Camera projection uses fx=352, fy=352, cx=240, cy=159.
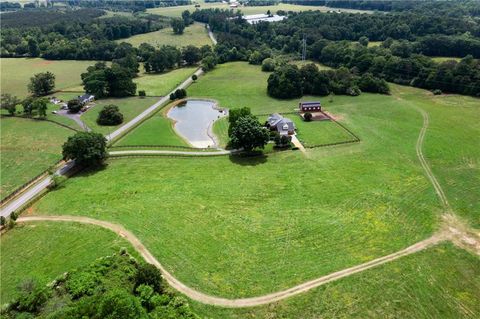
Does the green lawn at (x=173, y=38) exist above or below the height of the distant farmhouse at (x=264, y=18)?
below

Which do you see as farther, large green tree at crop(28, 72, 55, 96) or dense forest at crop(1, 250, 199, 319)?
large green tree at crop(28, 72, 55, 96)

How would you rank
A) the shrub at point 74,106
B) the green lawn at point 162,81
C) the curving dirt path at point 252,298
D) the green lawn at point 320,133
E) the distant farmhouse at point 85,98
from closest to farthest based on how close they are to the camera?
the curving dirt path at point 252,298 → the green lawn at point 320,133 → the shrub at point 74,106 → the distant farmhouse at point 85,98 → the green lawn at point 162,81

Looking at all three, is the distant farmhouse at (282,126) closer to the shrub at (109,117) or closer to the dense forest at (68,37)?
the shrub at (109,117)

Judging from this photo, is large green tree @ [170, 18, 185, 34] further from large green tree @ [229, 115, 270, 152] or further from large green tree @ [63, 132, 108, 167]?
large green tree @ [63, 132, 108, 167]

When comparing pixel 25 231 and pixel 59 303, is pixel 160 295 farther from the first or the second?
pixel 25 231

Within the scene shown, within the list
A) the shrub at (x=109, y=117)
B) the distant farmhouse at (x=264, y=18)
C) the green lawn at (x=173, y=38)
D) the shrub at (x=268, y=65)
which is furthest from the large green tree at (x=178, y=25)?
the shrub at (x=109, y=117)

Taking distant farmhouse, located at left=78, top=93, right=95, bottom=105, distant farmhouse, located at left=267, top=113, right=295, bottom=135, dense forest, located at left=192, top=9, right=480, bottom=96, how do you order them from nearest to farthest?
1. distant farmhouse, located at left=267, top=113, right=295, bottom=135
2. distant farmhouse, located at left=78, top=93, right=95, bottom=105
3. dense forest, located at left=192, top=9, right=480, bottom=96

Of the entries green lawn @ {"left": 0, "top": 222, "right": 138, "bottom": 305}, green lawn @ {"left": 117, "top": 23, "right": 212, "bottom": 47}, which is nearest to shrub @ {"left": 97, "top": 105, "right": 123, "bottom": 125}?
green lawn @ {"left": 0, "top": 222, "right": 138, "bottom": 305}
